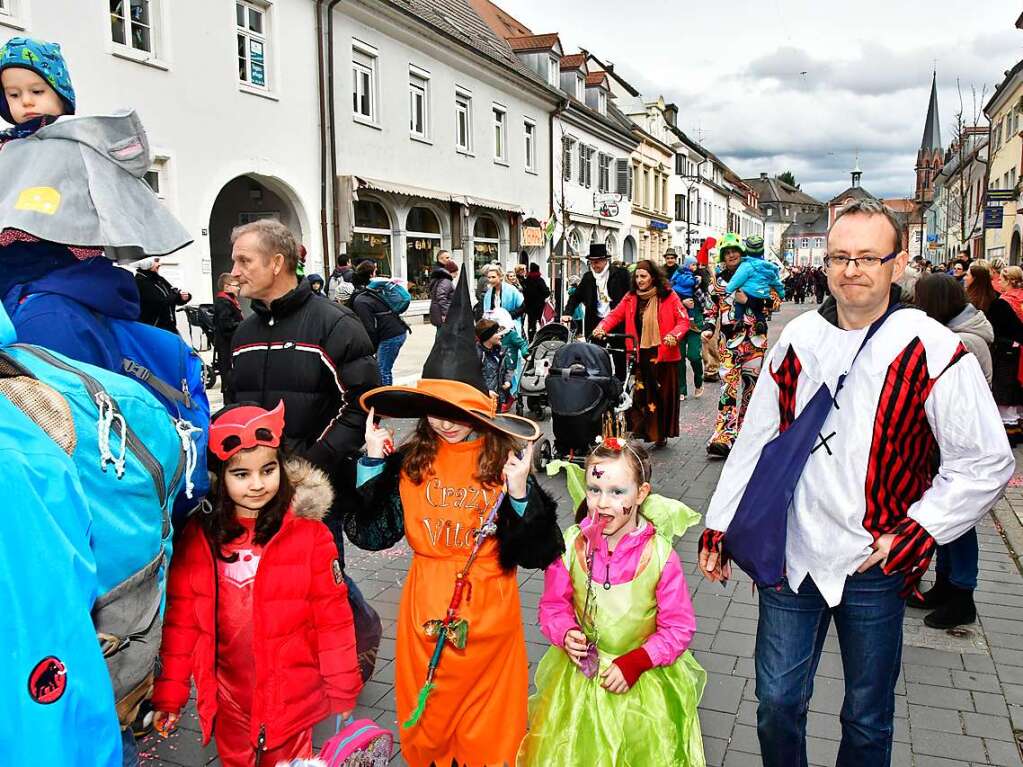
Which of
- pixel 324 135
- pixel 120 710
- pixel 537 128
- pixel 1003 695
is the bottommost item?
pixel 1003 695

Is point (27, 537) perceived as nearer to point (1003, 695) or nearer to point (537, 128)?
point (1003, 695)

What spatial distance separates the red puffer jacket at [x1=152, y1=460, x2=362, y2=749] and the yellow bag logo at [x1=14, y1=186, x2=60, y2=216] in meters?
1.07

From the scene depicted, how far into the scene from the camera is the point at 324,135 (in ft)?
55.3

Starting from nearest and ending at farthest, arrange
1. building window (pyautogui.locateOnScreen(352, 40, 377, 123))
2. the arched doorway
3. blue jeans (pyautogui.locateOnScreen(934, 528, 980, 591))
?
blue jeans (pyautogui.locateOnScreen(934, 528, 980, 591)) < the arched doorway < building window (pyautogui.locateOnScreen(352, 40, 377, 123))

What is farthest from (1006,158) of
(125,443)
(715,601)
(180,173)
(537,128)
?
(125,443)

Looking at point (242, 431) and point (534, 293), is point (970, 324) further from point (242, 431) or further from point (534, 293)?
point (534, 293)

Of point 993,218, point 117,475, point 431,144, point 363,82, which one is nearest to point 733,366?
point 117,475

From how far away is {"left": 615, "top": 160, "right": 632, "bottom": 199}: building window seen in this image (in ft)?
122

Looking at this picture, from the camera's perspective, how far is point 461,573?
9.37ft

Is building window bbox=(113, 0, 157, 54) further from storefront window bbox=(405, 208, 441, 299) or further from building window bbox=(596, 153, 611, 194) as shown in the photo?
building window bbox=(596, 153, 611, 194)

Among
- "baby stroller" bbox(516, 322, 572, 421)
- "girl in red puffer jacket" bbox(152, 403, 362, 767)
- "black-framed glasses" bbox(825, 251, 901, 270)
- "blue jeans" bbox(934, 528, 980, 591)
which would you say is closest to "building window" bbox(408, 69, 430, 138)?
"baby stroller" bbox(516, 322, 572, 421)

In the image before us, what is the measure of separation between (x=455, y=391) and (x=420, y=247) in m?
19.0

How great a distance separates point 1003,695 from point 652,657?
190 cm

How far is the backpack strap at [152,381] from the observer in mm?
2152
